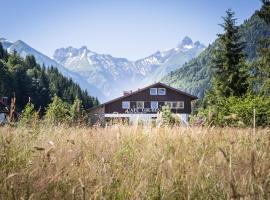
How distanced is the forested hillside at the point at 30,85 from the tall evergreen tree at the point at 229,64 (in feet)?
198

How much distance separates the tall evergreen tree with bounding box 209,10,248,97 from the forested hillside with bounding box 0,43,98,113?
60.3m

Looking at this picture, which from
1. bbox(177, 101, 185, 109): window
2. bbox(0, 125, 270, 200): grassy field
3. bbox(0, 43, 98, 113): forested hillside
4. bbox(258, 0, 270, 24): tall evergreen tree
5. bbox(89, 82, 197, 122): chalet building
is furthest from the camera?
bbox(0, 43, 98, 113): forested hillside

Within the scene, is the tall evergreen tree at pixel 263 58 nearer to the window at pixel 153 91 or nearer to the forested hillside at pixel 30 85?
the window at pixel 153 91

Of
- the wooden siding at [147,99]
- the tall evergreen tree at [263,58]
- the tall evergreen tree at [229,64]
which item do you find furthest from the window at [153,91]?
the tall evergreen tree at [263,58]

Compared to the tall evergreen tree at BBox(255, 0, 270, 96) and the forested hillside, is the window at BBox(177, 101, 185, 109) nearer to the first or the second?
the forested hillside

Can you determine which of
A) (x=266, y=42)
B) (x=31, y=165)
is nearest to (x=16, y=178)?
(x=31, y=165)

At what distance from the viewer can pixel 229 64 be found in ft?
130

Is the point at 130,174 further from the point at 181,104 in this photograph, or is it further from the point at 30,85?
the point at 30,85

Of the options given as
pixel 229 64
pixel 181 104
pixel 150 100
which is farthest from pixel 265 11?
pixel 150 100

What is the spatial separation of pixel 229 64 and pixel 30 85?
274 feet

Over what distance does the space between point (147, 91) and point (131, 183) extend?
268ft

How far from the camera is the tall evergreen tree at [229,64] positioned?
126ft

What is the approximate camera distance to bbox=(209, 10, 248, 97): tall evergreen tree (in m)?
38.3

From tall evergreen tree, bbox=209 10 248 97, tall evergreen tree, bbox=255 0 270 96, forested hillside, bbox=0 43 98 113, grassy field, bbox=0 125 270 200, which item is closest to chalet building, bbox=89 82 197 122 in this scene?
forested hillside, bbox=0 43 98 113
